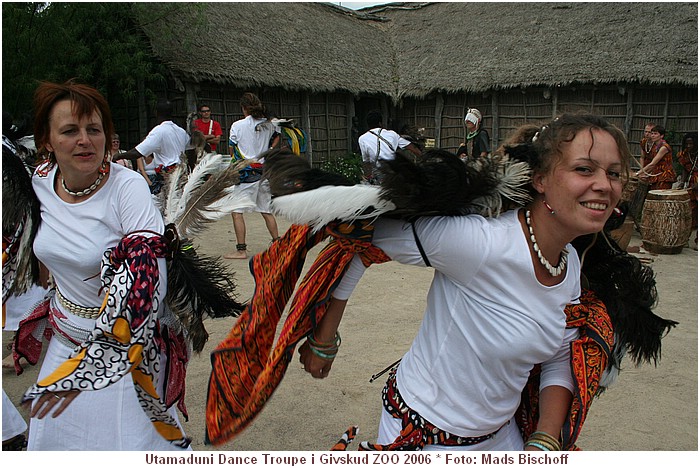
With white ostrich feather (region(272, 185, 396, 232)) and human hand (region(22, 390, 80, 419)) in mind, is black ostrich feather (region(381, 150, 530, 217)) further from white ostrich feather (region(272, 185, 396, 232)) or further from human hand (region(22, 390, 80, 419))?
human hand (region(22, 390, 80, 419))

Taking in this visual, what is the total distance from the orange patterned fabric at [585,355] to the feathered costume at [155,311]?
1.24 m

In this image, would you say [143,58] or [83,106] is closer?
[83,106]

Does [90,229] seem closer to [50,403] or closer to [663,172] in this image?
[50,403]

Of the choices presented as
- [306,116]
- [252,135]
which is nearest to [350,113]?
[306,116]

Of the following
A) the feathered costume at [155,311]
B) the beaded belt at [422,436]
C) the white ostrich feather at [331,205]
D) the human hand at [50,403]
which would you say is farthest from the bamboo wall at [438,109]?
the human hand at [50,403]

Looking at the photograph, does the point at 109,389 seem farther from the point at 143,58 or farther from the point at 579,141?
the point at 143,58

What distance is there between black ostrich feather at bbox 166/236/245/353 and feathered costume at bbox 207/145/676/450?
1.68ft

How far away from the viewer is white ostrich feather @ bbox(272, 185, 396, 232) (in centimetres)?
148

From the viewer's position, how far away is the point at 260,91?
14.6m

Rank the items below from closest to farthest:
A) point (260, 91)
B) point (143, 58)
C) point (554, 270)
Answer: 1. point (554, 270)
2. point (143, 58)
3. point (260, 91)

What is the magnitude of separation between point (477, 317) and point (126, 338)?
3.83 ft

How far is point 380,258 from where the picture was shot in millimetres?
1699

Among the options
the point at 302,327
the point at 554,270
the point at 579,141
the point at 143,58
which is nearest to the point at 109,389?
the point at 302,327

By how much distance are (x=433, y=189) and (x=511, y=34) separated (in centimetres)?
1637
